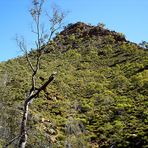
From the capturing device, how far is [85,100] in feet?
162

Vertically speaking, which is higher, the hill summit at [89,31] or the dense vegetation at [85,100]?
the hill summit at [89,31]

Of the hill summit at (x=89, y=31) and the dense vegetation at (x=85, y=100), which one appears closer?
the dense vegetation at (x=85, y=100)

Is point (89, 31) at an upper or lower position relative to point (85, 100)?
upper

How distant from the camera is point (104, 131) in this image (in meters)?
39.5

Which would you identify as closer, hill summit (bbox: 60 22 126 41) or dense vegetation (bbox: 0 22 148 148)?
dense vegetation (bbox: 0 22 148 148)

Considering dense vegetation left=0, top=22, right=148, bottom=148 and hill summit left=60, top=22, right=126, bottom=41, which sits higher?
hill summit left=60, top=22, right=126, bottom=41

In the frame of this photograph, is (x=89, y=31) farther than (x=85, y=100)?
Yes

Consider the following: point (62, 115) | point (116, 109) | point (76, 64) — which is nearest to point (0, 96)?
point (62, 115)

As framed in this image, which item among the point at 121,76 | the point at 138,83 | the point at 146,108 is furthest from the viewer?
the point at 121,76

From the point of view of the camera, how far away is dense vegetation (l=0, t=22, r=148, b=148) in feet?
118

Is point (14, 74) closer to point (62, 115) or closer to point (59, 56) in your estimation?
point (62, 115)

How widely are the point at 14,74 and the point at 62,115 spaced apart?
508 inches

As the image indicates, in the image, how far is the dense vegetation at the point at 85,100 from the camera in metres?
35.9

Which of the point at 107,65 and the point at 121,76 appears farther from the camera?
the point at 107,65
